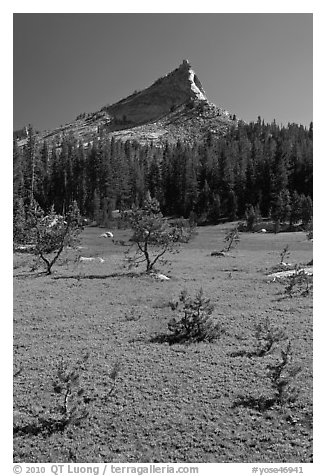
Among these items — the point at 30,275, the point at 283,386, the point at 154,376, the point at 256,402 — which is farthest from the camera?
the point at 30,275

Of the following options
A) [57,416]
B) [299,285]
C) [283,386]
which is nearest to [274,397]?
[283,386]

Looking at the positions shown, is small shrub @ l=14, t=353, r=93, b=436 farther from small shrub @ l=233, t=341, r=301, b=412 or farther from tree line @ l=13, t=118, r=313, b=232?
tree line @ l=13, t=118, r=313, b=232

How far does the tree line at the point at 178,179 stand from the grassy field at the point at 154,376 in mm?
74996

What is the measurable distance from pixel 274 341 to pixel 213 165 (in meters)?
111

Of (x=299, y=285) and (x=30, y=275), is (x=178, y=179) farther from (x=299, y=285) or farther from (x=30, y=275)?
(x=299, y=285)

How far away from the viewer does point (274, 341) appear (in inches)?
719

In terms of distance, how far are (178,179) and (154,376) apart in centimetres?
11183

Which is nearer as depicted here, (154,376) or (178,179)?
(154,376)

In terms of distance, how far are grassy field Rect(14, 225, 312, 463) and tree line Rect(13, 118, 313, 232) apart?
74996 mm

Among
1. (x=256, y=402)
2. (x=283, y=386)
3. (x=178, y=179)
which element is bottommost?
(x=256, y=402)

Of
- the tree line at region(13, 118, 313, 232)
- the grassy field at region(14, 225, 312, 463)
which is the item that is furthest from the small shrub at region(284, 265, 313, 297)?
the tree line at region(13, 118, 313, 232)

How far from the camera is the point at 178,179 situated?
12388 cm
